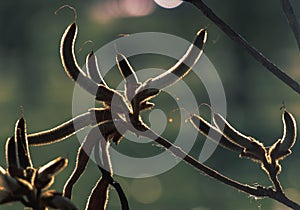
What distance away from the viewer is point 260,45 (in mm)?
16562

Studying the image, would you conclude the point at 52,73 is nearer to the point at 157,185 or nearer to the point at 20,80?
the point at 20,80

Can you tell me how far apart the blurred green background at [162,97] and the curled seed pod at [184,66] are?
322 inches

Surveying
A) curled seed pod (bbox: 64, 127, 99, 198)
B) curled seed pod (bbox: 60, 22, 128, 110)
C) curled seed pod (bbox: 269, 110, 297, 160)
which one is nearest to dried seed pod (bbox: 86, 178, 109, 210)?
curled seed pod (bbox: 64, 127, 99, 198)

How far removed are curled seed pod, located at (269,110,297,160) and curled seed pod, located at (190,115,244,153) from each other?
3.1 inches

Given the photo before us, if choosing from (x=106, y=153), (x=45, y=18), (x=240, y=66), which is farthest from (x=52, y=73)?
(x=106, y=153)

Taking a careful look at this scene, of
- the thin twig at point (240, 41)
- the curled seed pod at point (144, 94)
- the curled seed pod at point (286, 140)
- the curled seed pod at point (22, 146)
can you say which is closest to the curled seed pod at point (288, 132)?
the curled seed pod at point (286, 140)

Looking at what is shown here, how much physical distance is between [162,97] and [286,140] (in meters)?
15.2

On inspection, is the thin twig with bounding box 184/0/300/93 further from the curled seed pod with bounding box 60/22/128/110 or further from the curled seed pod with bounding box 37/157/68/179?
the curled seed pod with bounding box 37/157/68/179

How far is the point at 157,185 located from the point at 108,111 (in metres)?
10.6

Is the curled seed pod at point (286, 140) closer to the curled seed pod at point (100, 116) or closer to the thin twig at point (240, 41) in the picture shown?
the thin twig at point (240, 41)

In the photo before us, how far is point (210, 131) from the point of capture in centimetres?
132

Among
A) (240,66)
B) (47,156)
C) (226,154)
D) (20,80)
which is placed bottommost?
(226,154)

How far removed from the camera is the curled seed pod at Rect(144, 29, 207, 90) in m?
1.29

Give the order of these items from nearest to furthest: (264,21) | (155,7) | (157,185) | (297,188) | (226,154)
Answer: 1. (297,188)
2. (157,185)
3. (226,154)
4. (264,21)
5. (155,7)
